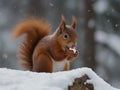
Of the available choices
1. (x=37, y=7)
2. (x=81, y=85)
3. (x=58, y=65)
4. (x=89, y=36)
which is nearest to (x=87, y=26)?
(x=89, y=36)

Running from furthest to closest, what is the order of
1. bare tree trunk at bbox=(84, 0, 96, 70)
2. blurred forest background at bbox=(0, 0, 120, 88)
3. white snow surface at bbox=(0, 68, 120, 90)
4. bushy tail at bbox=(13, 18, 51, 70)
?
blurred forest background at bbox=(0, 0, 120, 88) < bare tree trunk at bbox=(84, 0, 96, 70) < bushy tail at bbox=(13, 18, 51, 70) < white snow surface at bbox=(0, 68, 120, 90)

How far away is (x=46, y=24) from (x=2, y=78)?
1371mm

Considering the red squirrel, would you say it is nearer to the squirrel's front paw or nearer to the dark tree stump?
the squirrel's front paw

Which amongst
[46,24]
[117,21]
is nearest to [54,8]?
[117,21]

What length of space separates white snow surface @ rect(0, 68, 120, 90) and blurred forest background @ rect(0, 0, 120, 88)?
4.73 m

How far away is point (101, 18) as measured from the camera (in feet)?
36.9

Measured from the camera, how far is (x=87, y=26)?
9508 mm

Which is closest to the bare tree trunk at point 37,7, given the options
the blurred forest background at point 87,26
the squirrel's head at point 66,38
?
the blurred forest background at point 87,26

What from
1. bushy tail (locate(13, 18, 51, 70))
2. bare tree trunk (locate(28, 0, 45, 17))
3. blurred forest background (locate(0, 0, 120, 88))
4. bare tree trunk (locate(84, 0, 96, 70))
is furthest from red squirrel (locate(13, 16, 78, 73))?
bare tree trunk (locate(28, 0, 45, 17))

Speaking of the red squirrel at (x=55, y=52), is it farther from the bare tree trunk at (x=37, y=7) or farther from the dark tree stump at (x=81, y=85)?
the bare tree trunk at (x=37, y=7)

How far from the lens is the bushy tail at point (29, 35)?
501 centimetres

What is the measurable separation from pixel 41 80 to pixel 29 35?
4.22ft

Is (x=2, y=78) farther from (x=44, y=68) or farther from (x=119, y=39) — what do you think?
(x=119, y=39)

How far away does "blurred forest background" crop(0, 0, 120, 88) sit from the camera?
9.68m
